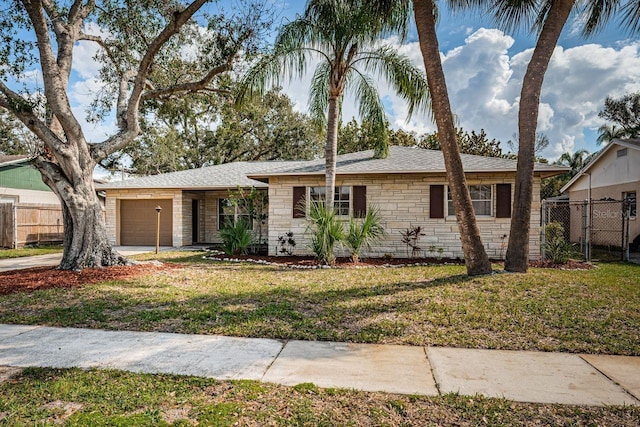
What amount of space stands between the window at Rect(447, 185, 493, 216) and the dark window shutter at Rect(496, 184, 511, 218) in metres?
0.24

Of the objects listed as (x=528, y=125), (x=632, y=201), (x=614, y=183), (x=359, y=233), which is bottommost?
(x=359, y=233)

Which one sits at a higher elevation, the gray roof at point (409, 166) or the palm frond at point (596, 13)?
the palm frond at point (596, 13)

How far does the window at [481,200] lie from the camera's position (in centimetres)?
1196

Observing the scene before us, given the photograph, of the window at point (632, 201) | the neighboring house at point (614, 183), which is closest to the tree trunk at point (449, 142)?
the neighboring house at point (614, 183)

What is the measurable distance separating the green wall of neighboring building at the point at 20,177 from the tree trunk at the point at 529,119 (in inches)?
840

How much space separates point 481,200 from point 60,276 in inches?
447

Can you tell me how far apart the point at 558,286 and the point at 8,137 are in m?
37.3

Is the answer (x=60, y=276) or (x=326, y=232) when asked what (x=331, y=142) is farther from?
(x=60, y=276)

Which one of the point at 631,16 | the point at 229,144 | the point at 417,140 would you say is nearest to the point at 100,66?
the point at 631,16

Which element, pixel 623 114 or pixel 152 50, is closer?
pixel 152 50

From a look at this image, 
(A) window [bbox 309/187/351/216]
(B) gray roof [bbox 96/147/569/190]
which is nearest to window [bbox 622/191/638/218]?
(B) gray roof [bbox 96/147/569/190]

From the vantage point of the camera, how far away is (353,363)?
3.67 metres

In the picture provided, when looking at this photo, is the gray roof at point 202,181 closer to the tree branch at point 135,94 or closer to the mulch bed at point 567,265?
the tree branch at point 135,94

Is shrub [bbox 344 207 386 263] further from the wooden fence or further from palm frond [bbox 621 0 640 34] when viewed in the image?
the wooden fence
